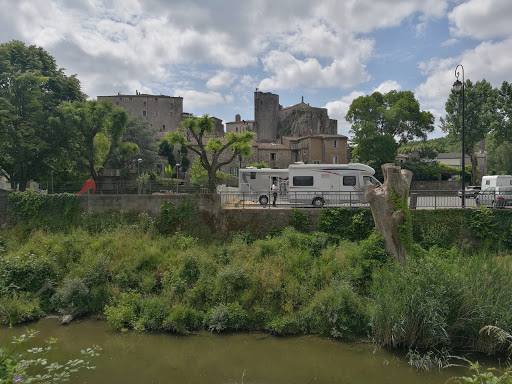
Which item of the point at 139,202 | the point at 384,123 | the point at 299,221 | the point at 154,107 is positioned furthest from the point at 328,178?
the point at 154,107

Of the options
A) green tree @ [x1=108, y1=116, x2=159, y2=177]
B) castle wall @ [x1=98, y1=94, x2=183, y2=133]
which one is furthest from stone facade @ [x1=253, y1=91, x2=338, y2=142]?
green tree @ [x1=108, y1=116, x2=159, y2=177]

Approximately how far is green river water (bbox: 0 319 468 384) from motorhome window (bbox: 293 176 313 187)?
1079 centimetres

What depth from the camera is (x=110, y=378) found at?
9242mm

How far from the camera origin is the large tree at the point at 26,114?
22125 millimetres

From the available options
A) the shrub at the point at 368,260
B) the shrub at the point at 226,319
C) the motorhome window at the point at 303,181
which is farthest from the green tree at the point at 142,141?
the shrub at the point at 368,260

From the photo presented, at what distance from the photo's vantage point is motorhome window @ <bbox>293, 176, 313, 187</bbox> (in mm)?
20781

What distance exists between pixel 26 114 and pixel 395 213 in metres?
23.3

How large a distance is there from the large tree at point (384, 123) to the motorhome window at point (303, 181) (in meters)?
22.8

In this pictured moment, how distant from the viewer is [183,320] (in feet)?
39.5

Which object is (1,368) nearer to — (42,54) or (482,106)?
(42,54)

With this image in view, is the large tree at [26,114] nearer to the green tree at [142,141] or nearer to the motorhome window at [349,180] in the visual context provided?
the green tree at [142,141]

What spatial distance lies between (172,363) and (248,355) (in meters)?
2.22

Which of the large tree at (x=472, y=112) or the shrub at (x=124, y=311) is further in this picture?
the large tree at (x=472, y=112)

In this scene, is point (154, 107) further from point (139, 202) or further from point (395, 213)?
point (395, 213)
